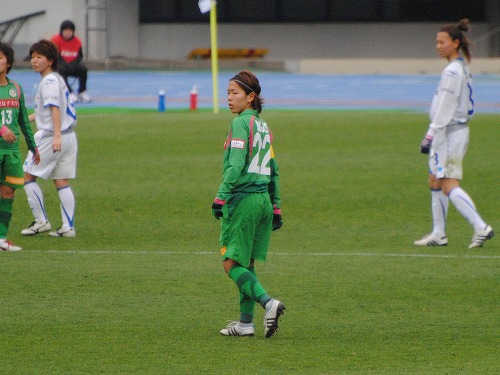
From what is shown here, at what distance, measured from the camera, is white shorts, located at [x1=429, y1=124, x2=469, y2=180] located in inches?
405

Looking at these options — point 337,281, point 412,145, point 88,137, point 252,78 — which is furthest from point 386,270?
point 88,137

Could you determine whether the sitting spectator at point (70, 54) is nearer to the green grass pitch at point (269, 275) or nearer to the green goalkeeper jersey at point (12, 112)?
the green grass pitch at point (269, 275)

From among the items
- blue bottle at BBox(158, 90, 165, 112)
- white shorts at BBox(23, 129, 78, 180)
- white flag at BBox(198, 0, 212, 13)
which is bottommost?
blue bottle at BBox(158, 90, 165, 112)

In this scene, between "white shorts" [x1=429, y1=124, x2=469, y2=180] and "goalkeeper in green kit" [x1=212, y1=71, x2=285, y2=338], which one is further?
"white shorts" [x1=429, y1=124, x2=469, y2=180]

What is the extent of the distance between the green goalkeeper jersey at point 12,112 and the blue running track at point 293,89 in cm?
1656

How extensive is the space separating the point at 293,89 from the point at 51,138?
23878mm

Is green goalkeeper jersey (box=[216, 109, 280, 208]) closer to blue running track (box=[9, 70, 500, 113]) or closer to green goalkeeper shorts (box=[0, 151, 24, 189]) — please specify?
green goalkeeper shorts (box=[0, 151, 24, 189])

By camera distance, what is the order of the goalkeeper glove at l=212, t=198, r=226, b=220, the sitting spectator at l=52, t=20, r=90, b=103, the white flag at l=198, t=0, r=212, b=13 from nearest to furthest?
Result: the goalkeeper glove at l=212, t=198, r=226, b=220, the white flag at l=198, t=0, r=212, b=13, the sitting spectator at l=52, t=20, r=90, b=103

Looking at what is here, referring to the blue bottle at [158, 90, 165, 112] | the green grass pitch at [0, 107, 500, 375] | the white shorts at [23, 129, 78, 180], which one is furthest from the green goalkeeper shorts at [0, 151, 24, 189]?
the blue bottle at [158, 90, 165, 112]

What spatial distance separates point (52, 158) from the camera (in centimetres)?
1094

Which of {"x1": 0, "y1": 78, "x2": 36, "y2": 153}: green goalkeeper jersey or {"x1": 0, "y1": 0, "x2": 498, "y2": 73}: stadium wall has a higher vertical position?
{"x1": 0, "y1": 78, "x2": 36, "y2": 153}: green goalkeeper jersey

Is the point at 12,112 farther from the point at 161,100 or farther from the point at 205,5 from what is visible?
the point at 205,5

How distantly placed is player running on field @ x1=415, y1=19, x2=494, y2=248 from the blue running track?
15134mm

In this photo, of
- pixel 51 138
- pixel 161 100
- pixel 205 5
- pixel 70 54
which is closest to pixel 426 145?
pixel 51 138
